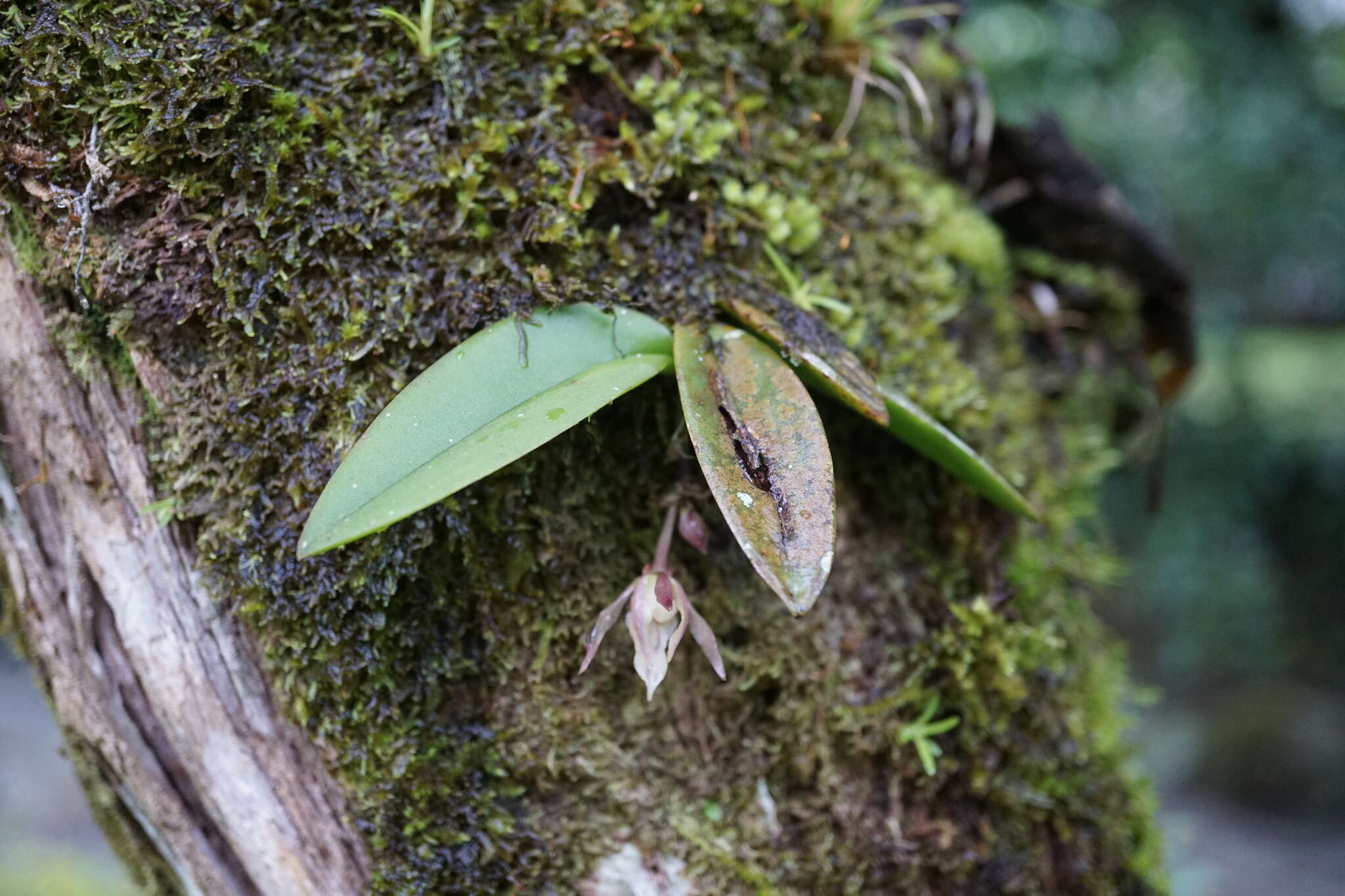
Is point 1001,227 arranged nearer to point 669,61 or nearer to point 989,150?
point 989,150

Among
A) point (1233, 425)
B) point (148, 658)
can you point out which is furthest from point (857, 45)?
point (1233, 425)

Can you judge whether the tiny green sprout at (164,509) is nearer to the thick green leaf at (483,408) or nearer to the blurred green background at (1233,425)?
the thick green leaf at (483,408)

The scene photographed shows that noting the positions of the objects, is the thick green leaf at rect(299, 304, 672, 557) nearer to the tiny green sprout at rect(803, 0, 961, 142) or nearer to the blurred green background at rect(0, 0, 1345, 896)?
the tiny green sprout at rect(803, 0, 961, 142)

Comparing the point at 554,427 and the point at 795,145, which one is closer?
the point at 554,427

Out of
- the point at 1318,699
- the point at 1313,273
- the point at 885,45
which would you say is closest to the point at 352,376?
the point at 885,45

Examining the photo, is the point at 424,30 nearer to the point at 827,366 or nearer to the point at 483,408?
the point at 483,408

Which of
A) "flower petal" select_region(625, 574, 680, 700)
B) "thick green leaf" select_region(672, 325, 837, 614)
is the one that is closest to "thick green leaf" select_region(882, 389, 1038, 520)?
"thick green leaf" select_region(672, 325, 837, 614)
